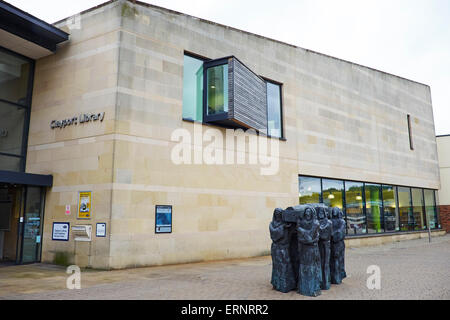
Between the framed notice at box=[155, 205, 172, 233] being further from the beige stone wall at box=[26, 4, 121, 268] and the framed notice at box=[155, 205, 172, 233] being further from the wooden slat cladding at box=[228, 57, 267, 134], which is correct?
the wooden slat cladding at box=[228, 57, 267, 134]

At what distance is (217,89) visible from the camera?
47.6ft

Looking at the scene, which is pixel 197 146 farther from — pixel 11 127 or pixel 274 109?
pixel 11 127

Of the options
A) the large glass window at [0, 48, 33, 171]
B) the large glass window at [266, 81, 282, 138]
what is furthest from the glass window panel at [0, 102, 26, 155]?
the large glass window at [266, 81, 282, 138]

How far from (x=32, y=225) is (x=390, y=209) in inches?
799

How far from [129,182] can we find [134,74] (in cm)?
379

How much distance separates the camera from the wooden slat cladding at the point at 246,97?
14125mm

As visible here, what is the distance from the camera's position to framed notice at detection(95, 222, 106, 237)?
11406mm

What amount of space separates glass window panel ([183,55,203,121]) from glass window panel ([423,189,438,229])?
68.4 ft

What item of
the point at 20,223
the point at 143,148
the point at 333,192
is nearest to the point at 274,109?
the point at 333,192

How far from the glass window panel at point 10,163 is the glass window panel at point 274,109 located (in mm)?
10602

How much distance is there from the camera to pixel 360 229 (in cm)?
2039

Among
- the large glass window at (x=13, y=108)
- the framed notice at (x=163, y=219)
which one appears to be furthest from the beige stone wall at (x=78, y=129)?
the framed notice at (x=163, y=219)

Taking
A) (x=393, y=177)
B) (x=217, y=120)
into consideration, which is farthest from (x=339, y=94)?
(x=217, y=120)

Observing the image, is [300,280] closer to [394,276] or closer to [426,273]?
[394,276]
